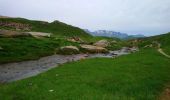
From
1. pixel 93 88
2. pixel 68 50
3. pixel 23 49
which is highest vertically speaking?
pixel 23 49

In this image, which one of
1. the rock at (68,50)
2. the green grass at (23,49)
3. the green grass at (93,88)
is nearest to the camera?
the green grass at (93,88)

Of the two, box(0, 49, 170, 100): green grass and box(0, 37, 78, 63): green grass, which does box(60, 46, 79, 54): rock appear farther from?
box(0, 49, 170, 100): green grass

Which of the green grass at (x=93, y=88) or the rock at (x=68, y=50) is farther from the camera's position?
the rock at (x=68, y=50)

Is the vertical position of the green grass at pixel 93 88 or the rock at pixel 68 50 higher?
the rock at pixel 68 50

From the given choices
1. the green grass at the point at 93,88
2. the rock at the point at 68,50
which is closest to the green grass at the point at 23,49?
the rock at the point at 68,50

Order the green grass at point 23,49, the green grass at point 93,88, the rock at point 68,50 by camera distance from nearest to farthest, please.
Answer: the green grass at point 93,88, the green grass at point 23,49, the rock at point 68,50

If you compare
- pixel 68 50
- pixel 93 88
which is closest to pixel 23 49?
pixel 68 50

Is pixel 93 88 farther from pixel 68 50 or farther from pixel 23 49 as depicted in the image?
pixel 68 50

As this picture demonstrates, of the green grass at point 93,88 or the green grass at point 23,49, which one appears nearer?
the green grass at point 93,88

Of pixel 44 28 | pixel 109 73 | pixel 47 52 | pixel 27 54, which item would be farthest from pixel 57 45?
pixel 44 28

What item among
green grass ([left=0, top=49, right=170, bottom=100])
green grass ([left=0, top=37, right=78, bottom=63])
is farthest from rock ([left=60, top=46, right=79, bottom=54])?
green grass ([left=0, top=49, right=170, bottom=100])

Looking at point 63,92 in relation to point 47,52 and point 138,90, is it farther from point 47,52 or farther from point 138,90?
point 47,52

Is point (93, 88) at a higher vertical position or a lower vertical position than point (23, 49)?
lower

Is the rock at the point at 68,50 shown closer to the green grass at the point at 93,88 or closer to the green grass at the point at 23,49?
the green grass at the point at 23,49
